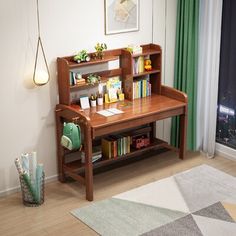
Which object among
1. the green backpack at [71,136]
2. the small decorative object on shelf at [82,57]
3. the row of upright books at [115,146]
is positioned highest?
the small decorative object on shelf at [82,57]

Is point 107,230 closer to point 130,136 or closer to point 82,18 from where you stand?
point 130,136

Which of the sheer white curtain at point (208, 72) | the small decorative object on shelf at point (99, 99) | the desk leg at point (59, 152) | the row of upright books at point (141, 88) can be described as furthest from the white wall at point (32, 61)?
the sheer white curtain at point (208, 72)

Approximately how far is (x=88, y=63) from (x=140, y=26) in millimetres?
850

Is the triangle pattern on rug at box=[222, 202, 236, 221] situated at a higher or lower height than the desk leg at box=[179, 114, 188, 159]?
lower

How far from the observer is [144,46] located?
473cm

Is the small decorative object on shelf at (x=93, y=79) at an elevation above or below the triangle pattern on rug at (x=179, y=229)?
above

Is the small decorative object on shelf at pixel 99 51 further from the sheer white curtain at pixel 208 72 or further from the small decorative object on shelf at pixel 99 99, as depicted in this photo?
the sheer white curtain at pixel 208 72

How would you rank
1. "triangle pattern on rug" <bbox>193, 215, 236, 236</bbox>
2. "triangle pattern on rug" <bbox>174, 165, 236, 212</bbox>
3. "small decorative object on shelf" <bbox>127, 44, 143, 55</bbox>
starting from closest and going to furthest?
"triangle pattern on rug" <bbox>193, 215, 236, 236</bbox>, "triangle pattern on rug" <bbox>174, 165, 236, 212</bbox>, "small decorative object on shelf" <bbox>127, 44, 143, 55</bbox>

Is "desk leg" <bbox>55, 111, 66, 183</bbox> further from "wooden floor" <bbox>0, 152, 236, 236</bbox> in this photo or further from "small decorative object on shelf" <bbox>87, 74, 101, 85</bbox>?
"small decorative object on shelf" <bbox>87, 74, 101, 85</bbox>

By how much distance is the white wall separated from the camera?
3.87m

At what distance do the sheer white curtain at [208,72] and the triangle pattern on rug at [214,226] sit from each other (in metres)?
1.39

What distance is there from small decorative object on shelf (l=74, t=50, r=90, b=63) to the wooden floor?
1159 millimetres

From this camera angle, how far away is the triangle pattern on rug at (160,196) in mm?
3840

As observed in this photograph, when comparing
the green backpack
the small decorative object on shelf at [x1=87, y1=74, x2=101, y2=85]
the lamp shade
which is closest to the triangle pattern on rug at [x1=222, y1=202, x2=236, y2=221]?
the green backpack
